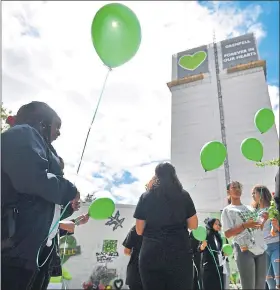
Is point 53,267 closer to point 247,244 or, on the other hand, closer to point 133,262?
point 133,262

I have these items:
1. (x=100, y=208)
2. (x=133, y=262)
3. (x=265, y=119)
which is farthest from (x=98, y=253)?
(x=265, y=119)

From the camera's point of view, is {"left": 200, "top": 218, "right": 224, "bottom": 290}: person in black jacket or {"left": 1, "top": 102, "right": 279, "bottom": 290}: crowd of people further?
{"left": 200, "top": 218, "right": 224, "bottom": 290}: person in black jacket

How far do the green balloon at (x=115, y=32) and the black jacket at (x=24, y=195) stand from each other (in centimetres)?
86

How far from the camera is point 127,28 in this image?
1.74 metres

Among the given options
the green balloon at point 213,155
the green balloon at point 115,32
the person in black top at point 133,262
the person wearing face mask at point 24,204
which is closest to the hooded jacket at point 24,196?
the person wearing face mask at point 24,204

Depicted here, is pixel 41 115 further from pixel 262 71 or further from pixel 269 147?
pixel 262 71

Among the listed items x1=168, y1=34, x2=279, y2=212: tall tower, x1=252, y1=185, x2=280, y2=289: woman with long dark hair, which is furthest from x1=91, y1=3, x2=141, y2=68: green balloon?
x1=168, y1=34, x2=279, y2=212: tall tower

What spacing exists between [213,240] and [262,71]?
15.7 metres

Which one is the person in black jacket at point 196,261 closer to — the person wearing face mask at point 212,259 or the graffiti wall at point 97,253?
the person wearing face mask at point 212,259

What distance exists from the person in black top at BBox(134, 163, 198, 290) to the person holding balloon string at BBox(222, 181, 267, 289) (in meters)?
1.02

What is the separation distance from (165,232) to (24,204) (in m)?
0.91

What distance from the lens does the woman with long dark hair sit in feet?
9.56

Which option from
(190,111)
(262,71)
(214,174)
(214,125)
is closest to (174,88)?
(190,111)

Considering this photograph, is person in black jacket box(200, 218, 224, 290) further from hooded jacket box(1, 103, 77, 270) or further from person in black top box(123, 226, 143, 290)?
hooded jacket box(1, 103, 77, 270)
